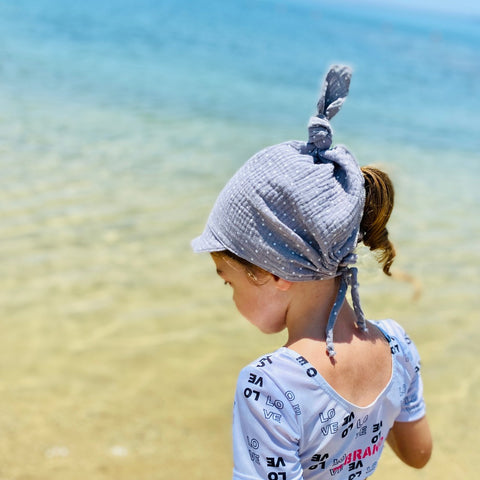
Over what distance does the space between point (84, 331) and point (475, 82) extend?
15966 millimetres

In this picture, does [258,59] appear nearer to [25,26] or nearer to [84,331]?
[25,26]

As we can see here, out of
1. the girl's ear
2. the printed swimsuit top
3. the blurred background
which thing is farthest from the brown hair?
the printed swimsuit top

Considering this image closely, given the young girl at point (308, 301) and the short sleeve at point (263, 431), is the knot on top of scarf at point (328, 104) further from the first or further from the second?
the short sleeve at point (263, 431)

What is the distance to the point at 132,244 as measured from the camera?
4.70m

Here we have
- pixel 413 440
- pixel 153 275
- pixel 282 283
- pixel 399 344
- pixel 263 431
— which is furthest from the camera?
pixel 153 275

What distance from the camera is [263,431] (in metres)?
1.43

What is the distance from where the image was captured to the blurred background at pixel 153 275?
2957 millimetres

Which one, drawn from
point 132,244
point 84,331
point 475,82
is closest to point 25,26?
point 475,82

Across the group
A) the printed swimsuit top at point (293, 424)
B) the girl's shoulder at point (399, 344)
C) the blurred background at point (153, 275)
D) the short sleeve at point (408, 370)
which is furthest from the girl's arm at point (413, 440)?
the blurred background at point (153, 275)

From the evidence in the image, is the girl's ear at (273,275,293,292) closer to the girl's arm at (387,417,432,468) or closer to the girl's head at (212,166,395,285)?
the girl's head at (212,166,395,285)

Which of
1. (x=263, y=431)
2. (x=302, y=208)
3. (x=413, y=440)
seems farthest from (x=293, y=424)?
(x=413, y=440)

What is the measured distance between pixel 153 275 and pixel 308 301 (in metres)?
2.80

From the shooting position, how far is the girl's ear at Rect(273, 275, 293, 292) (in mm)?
1585

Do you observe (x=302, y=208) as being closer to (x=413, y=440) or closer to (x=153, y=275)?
(x=413, y=440)
